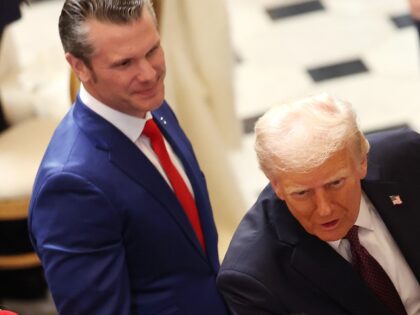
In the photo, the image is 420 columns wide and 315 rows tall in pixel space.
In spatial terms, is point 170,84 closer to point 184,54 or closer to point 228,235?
point 184,54

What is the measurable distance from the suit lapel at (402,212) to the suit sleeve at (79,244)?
25.7 inches

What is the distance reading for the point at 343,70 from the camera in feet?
16.9

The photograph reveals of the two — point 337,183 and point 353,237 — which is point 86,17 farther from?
point 353,237

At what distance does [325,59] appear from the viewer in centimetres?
528

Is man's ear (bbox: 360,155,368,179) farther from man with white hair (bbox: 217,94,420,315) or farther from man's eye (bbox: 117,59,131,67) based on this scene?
man's eye (bbox: 117,59,131,67)

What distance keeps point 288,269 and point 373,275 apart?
0.22 metres

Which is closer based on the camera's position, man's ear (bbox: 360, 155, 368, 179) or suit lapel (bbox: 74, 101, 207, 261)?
man's ear (bbox: 360, 155, 368, 179)

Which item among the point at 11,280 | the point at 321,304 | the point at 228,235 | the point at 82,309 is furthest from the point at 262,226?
the point at 11,280

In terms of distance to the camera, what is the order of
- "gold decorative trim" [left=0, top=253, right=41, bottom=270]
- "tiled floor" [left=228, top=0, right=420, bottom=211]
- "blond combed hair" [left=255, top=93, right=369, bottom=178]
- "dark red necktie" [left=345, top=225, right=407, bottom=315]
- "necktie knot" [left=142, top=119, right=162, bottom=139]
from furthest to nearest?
"tiled floor" [left=228, top=0, right=420, bottom=211] → "gold decorative trim" [left=0, top=253, right=41, bottom=270] → "necktie knot" [left=142, top=119, right=162, bottom=139] → "dark red necktie" [left=345, top=225, right=407, bottom=315] → "blond combed hair" [left=255, top=93, right=369, bottom=178]

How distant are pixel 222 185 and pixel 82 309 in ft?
4.16

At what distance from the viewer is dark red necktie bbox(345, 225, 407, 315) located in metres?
2.26

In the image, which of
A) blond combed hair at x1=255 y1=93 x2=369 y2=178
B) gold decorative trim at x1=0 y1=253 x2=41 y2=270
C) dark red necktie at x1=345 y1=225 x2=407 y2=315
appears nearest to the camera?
blond combed hair at x1=255 y1=93 x2=369 y2=178

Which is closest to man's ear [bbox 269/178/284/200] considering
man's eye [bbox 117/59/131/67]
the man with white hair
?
the man with white hair

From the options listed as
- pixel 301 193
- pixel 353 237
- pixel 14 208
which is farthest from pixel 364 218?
pixel 14 208
